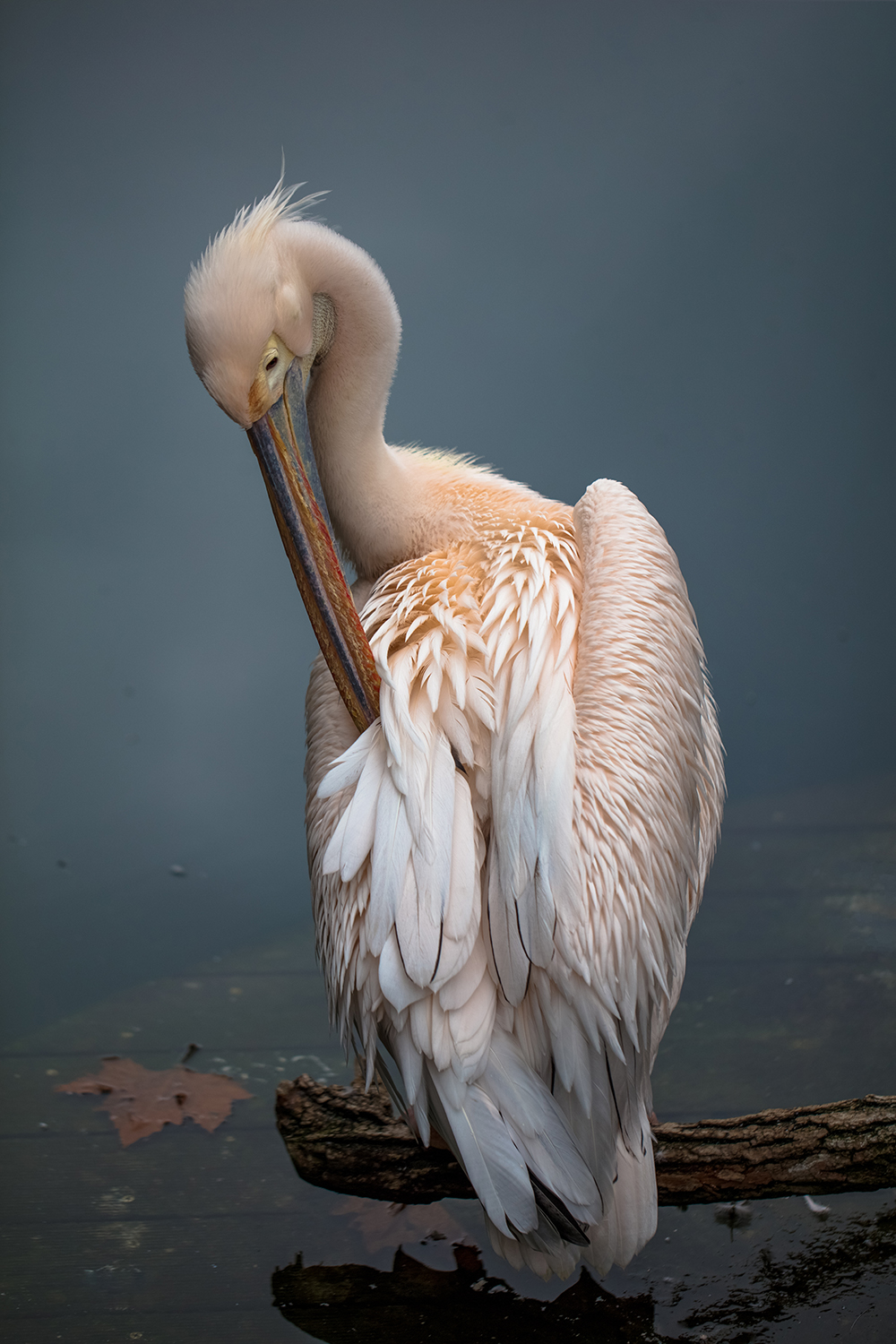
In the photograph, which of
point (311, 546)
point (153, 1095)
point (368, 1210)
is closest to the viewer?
point (311, 546)

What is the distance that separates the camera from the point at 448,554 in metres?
2.17

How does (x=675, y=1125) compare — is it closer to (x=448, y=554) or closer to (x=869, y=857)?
(x=448, y=554)

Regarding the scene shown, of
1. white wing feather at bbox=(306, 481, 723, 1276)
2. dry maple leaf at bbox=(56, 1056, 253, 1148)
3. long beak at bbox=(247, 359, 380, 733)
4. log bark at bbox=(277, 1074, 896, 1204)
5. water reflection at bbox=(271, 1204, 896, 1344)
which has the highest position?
long beak at bbox=(247, 359, 380, 733)

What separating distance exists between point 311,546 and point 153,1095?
1.67m

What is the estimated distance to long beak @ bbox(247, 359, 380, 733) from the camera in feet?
6.14

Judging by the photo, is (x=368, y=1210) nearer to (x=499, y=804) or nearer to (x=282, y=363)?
(x=499, y=804)

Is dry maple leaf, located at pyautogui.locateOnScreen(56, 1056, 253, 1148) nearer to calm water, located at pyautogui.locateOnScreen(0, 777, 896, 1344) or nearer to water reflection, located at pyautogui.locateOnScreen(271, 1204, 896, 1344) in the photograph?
calm water, located at pyautogui.locateOnScreen(0, 777, 896, 1344)

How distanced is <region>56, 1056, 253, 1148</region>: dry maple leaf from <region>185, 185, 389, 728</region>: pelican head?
4.50ft

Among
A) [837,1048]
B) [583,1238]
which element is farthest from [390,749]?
[837,1048]

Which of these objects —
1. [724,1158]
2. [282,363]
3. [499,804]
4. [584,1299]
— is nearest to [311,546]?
[282,363]

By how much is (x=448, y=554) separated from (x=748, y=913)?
6.59 feet

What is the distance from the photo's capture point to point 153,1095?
9.32ft

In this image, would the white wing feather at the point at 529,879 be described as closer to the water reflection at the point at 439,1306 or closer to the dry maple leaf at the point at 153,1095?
the water reflection at the point at 439,1306

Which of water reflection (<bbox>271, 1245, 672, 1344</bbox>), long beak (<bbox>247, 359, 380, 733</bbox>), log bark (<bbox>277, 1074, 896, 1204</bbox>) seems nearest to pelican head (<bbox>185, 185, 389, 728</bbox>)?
long beak (<bbox>247, 359, 380, 733</bbox>)
